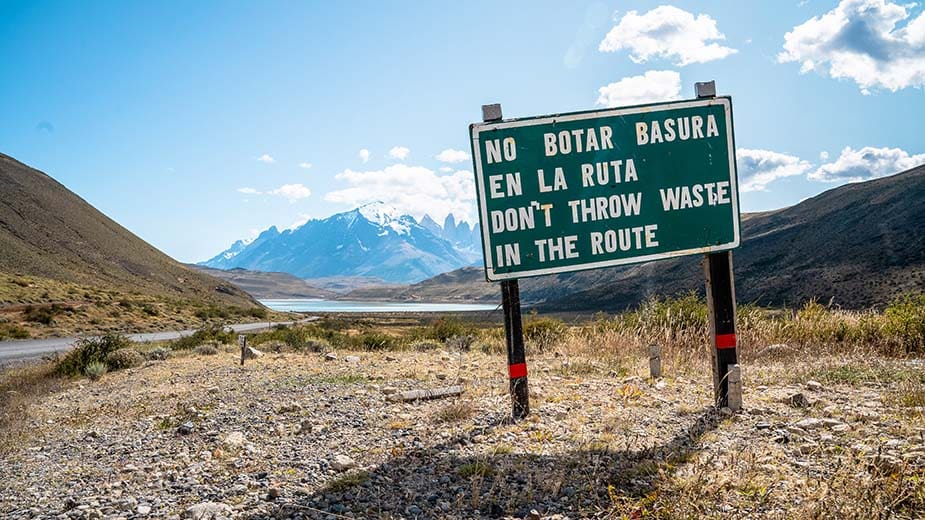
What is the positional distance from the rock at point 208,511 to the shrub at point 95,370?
1115cm

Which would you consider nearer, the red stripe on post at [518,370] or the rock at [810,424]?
the rock at [810,424]

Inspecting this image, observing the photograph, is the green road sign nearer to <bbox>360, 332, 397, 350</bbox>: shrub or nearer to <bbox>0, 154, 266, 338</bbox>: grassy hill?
<bbox>360, 332, 397, 350</bbox>: shrub

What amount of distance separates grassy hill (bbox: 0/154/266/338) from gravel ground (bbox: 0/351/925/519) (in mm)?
31086

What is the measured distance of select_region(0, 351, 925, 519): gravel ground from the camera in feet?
12.5

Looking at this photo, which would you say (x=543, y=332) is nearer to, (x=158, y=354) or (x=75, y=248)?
(x=158, y=354)

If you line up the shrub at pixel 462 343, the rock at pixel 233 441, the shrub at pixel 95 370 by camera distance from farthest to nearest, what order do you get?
the shrub at pixel 462 343 < the shrub at pixel 95 370 < the rock at pixel 233 441

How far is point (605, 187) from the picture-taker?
19.7ft

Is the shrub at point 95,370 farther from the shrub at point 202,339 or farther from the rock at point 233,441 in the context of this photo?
the rock at point 233,441

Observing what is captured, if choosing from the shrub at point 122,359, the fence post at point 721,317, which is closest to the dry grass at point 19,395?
the shrub at point 122,359

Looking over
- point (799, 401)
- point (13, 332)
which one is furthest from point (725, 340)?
point (13, 332)

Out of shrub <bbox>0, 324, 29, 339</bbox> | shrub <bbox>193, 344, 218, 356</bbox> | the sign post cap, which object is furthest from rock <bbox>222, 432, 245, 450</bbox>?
shrub <bbox>0, 324, 29, 339</bbox>

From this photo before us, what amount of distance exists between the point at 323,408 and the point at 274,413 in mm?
596

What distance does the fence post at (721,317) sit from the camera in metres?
6.03

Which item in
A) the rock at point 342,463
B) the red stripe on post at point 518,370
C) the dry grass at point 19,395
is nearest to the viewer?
the rock at point 342,463
